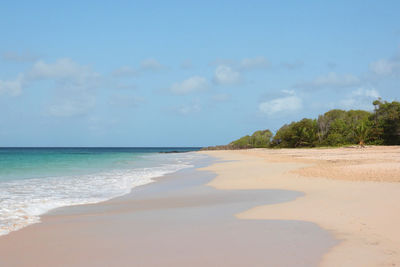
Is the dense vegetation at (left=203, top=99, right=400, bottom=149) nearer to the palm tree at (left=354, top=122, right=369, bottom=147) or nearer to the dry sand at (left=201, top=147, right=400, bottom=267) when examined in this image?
the palm tree at (left=354, top=122, right=369, bottom=147)

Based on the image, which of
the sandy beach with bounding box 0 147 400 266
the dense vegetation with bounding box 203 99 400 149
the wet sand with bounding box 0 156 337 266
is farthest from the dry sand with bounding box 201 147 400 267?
the dense vegetation with bounding box 203 99 400 149

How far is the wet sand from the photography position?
467 centimetres

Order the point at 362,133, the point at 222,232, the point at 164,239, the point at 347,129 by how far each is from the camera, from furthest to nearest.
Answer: the point at 347,129, the point at 362,133, the point at 222,232, the point at 164,239

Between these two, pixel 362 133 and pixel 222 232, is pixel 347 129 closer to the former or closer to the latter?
pixel 362 133

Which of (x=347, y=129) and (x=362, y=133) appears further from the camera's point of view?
(x=347, y=129)

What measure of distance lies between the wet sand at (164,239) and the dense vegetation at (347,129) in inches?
2247

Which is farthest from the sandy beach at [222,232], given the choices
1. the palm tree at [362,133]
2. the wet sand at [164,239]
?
the palm tree at [362,133]

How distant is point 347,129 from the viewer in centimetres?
7019

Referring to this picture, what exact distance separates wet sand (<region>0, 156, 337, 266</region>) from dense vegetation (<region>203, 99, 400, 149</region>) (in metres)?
57.1

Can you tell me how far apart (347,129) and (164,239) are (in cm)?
7251

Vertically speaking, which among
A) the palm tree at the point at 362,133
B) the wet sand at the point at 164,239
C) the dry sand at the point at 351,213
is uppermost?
the palm tree at the point at 362,133

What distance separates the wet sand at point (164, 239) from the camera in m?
4.67

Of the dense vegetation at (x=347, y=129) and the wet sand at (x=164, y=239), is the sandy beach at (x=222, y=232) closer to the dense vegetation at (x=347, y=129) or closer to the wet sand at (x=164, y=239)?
the wet sand at (x=164, y=239)

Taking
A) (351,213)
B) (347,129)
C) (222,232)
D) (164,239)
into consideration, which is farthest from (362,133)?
(164,239)
